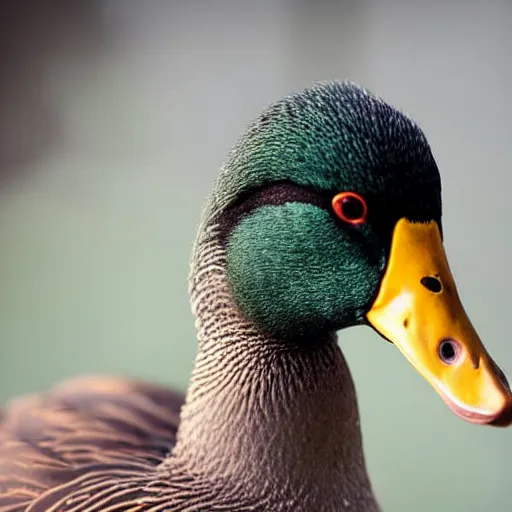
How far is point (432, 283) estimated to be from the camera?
488 millimetres

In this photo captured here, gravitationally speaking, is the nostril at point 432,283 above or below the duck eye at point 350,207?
below

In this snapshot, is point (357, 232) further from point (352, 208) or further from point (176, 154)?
point (176, 154)

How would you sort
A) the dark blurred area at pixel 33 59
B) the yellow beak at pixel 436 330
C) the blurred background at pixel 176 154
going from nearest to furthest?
1. the yellow beak at pixel 436 330
2. the blurred background at pixel 176 154
3. the dark blurred area at pixel 33 59

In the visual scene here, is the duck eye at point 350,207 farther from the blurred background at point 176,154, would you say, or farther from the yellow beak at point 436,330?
the blurred background at point 176,154

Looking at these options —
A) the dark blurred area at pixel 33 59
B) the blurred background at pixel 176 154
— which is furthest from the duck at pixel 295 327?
the dark blurred area at pixel 33 59

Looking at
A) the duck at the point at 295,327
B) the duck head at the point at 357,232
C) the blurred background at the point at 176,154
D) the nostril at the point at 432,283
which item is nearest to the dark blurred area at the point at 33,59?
the blurred background at the point at 176,154

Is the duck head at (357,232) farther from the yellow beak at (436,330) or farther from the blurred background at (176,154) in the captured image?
the blurred background at (176,154)

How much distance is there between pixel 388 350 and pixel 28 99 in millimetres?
846

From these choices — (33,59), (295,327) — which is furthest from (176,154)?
(295,327)

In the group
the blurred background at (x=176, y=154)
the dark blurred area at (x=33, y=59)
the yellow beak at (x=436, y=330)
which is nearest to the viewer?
the yellow beak at (x=436, y=330)

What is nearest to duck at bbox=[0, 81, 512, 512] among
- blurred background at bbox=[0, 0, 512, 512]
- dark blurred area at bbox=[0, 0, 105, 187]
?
blurred background at bbox=[0, 0, 512, 512]

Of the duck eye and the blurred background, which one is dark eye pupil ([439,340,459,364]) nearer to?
the duck eye

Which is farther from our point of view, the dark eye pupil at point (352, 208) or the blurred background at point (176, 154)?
the blurred background at point (176, 154)

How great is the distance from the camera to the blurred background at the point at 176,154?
1.30 metres
